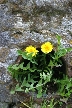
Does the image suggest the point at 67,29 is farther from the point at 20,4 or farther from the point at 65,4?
the point at 20,4

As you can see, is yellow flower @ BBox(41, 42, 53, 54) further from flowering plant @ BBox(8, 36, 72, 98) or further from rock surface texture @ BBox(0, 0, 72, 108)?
rock surface texture @ BBox(0, 0, 72, 108)

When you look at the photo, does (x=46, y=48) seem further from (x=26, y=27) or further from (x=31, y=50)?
(x=26, y=27)

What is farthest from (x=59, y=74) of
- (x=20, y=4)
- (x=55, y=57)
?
(x=20, y=4)

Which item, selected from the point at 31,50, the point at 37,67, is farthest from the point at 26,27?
the point at 37,67

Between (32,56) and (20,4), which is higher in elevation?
(20,4)

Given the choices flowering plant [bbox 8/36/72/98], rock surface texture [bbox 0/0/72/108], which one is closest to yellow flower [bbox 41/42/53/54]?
flowering plant [bbox 8/36/72/98]

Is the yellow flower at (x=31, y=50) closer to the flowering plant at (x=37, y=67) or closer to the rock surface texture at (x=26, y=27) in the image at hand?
the flowering plant at (x=37, y=67)
